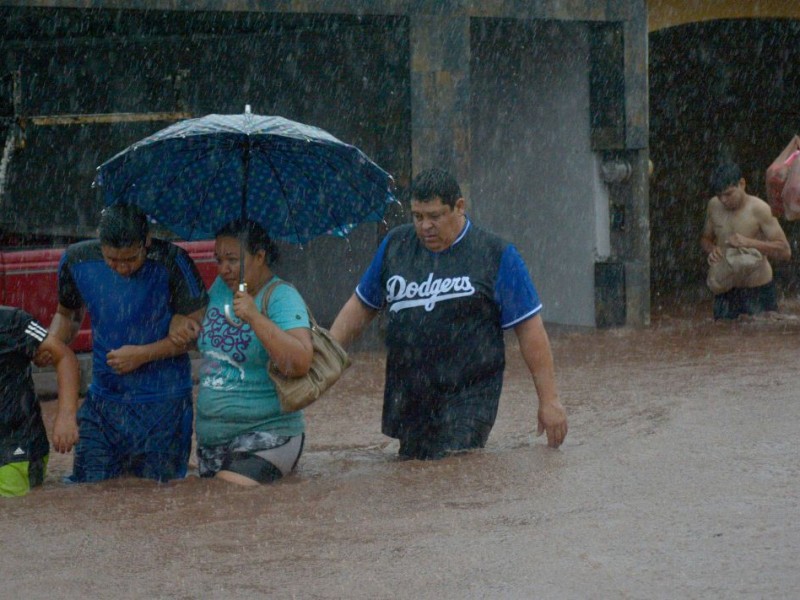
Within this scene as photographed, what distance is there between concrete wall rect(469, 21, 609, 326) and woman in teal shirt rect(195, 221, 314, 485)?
8.85 metres

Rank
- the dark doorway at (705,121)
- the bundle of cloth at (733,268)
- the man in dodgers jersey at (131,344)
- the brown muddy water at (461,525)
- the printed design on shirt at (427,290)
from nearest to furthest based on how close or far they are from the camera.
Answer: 1. the brown muddy water at (461,525)
2. the man in dodgers jersey at (131,344)
3. the printed design on shirt at (427,290)
4. the bundle of cloth at (733,268)
5. the dark doorway at (705,121)

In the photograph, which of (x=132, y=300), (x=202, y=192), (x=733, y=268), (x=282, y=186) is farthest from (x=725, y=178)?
(x=132, y=300)

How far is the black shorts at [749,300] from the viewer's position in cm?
1272

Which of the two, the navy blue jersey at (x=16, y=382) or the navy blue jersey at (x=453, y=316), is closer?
the navy blue jersey at (x=16, y=382)

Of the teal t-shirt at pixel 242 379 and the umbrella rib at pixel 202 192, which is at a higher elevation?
the umbrella rib at pixel 202 192

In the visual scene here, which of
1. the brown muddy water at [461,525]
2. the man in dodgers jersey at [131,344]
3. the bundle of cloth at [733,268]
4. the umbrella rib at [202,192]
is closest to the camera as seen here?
the brown muddy water at [461,525]

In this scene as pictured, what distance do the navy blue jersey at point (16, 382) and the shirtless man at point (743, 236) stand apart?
324 inches

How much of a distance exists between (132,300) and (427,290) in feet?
4.61

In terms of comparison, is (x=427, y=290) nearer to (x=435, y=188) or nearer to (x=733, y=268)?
(x=435, y=188)

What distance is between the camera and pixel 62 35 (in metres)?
14.9

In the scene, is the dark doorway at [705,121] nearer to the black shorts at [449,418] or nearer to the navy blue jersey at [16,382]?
the black shorts at [449,418]

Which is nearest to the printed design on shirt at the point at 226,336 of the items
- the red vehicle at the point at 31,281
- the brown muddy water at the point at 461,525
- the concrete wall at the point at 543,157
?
the brown muddy water at the point at 461,525

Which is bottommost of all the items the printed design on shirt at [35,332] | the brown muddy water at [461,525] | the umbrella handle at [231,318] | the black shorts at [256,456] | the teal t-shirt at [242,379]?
the brown muddy water at [461,525]

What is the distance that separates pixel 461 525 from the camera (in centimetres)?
525
